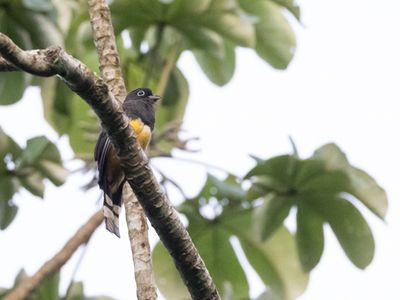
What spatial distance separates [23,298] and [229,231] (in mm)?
1469

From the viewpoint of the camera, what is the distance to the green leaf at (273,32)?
663 cm

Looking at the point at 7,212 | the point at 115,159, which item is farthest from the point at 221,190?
the point at 115,159

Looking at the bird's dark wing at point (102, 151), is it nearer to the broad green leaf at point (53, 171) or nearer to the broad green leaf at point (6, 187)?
the broad green leaf at point (53, 171)

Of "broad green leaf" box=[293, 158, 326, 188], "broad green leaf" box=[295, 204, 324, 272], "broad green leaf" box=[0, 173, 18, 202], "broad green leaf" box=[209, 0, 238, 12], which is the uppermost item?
"broad green leaf" box=[209, 0, 238, 12]

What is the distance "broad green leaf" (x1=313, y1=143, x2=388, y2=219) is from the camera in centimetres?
586

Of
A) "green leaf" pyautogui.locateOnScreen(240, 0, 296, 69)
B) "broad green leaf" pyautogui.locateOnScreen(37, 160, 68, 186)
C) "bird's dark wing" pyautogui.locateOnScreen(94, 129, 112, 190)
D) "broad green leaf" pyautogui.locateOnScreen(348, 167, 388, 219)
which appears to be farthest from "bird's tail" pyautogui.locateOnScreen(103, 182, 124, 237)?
"green leaf" pyautogui.locateOnScreen(240, 0, 296, 69)

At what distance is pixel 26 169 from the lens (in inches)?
235

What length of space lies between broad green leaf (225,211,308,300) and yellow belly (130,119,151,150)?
168 cm

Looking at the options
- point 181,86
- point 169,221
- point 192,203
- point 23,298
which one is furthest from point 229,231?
point 169,221

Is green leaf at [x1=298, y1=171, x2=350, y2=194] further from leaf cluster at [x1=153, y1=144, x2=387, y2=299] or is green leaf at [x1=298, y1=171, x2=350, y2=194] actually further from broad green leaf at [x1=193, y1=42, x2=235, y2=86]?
broad green leaf at [x1=193, y1=42, x2=235, y2=86]

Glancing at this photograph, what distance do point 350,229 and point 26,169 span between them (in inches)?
72.6

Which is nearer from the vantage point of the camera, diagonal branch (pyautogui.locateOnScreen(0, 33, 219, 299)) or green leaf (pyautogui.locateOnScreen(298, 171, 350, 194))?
diagonal branch (pyautogui.locateOnScreen(0, 33, 219, 299))

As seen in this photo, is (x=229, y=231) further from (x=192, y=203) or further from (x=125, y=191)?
(x=125, y=191)

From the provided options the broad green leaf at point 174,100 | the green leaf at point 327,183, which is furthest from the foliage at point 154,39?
the green leaf at point 327,183
